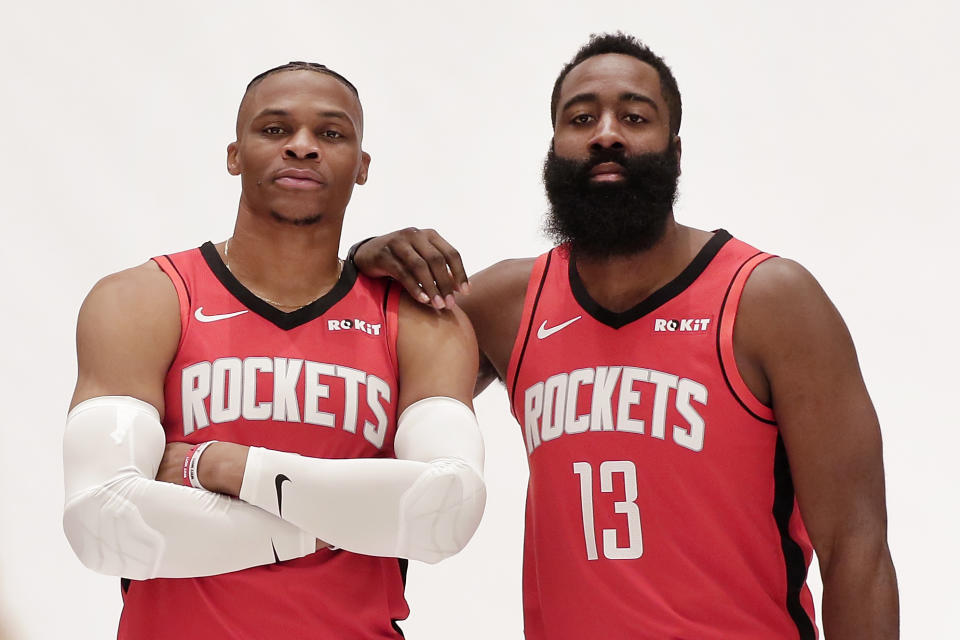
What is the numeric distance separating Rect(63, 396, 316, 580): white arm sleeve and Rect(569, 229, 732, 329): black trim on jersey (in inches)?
31.1

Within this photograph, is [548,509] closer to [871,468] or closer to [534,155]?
[871,468]

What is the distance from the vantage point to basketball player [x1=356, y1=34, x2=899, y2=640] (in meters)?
2.22

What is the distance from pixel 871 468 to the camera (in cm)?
222

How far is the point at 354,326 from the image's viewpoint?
2.25 metres

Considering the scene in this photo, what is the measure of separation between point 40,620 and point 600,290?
2.47 metres

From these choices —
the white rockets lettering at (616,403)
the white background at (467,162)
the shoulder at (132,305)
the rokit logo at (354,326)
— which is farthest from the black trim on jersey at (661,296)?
the white background at (467,162)

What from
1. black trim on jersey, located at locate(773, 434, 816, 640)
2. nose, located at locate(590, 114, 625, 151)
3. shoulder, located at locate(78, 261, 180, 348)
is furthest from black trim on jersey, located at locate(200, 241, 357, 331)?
black trim on jersey, located at locate(773, 434, 816, 640)

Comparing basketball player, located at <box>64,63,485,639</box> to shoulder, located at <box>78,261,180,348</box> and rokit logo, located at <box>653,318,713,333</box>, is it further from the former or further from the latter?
rokit logo, located at <box>653,318,713,333</box>

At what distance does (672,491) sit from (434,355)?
0.54m

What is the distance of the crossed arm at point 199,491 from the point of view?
1.92 meters

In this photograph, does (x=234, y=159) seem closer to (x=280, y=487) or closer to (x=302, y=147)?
(x=302, y=147)

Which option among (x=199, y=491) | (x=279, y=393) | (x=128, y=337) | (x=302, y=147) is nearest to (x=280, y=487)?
(x=199, y=491)

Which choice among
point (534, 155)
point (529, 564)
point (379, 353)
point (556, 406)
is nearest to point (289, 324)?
point (379, 353)

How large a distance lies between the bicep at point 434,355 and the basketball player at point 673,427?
6 centimetres
